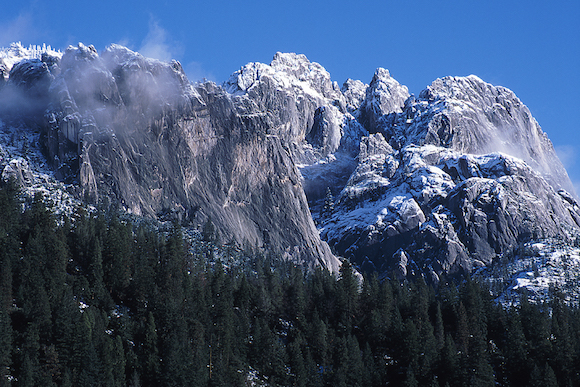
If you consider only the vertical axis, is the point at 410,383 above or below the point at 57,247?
below

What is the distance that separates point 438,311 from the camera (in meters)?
147

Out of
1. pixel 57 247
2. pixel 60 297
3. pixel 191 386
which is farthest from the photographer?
pixel 57 247

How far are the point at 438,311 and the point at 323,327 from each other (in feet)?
101

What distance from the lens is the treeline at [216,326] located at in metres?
104

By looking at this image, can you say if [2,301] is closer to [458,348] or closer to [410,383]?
[410,383]

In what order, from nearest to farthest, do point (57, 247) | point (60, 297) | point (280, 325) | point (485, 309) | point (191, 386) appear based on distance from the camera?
point (191, 386), point (60, 297), point (57, 247), point (280, 325), point (485, 309)

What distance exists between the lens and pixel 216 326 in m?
123

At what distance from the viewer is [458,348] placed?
439 ft

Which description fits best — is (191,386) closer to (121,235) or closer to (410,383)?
(410,383)

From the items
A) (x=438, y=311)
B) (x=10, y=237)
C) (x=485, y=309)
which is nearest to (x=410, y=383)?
(x=438, y=311)

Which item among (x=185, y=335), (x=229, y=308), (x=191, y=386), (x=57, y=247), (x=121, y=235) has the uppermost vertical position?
(x=121, y=235)

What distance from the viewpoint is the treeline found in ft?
342

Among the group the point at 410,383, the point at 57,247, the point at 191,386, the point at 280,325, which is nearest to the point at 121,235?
the point at 57,247

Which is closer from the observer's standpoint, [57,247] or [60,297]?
[60,297]
